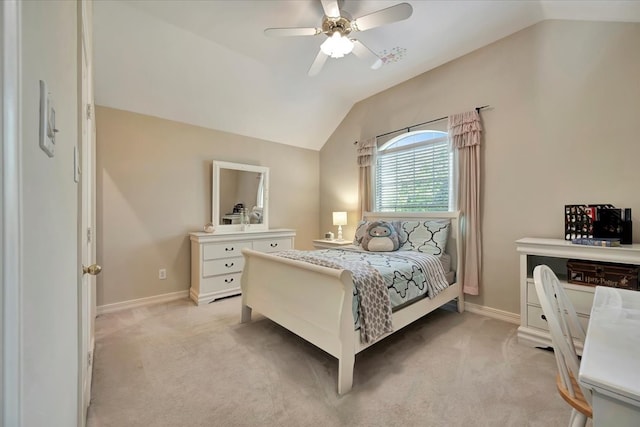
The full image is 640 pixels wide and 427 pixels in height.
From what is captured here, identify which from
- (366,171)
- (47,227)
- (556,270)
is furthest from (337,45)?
(556,270)

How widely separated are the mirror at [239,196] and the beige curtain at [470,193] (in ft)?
8.92

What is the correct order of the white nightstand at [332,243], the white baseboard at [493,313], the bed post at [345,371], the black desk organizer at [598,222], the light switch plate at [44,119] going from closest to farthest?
1. the light switch plate at [44,119]
2. the bed post at [345,371]
3. the black desk organizer at [598,222]
4. the white baseboard at [493,313]
5. the white nightstand at [332,243]

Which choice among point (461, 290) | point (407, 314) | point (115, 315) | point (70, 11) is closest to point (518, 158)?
point (461, 290)

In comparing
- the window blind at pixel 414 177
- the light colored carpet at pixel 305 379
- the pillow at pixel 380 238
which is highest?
the window blind at pixel 414 177

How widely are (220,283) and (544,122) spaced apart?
396 cm

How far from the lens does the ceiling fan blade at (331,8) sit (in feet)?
6.59

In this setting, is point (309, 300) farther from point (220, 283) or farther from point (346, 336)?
point (220, 283)

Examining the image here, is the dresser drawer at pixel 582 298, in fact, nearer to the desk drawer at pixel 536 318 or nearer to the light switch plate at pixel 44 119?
the desk drawer at pixel 536 318

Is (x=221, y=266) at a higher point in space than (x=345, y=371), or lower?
higher

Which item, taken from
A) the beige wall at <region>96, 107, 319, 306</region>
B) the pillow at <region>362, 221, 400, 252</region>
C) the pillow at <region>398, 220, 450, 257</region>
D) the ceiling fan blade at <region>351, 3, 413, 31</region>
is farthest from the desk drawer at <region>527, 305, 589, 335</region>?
the beige wall at <region>96, 107, 319, 306</region>

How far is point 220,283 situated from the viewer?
3457 millimetres

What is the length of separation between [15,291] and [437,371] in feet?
7.43

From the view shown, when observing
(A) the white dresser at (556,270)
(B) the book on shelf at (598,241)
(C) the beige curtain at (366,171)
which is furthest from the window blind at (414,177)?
(B) the book on shelf at (598,241)

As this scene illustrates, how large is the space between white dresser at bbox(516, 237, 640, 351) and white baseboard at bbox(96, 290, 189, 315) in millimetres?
3727
